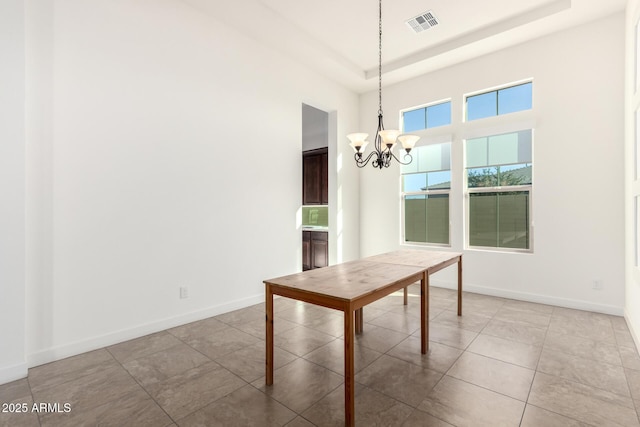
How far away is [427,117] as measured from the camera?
16.1ft

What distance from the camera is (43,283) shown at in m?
2.38

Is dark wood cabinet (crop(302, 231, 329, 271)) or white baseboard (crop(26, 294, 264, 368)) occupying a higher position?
dark wood cabinet (crop(302, 231, 329, 271))

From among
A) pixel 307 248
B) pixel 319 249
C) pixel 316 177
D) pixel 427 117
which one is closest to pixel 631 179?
pixel 427 117

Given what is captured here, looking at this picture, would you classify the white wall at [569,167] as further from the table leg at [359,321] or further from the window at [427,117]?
the table leg at [359,321]

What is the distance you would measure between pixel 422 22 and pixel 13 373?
16.6 feet

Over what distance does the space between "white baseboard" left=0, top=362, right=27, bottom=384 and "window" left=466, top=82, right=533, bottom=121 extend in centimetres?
549

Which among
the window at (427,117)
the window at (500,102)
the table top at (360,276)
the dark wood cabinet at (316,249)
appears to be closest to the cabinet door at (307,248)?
the dark wood cabinet at (316,249)

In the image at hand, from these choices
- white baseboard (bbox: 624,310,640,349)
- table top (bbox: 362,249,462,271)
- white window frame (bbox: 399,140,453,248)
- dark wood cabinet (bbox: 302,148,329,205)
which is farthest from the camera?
dark wood cabinet (bbox: 302,148,329,205)

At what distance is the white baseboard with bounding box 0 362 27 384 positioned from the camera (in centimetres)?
210

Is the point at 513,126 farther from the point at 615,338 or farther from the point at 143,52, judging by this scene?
the point at 143,52

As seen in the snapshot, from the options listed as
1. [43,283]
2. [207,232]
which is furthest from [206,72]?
[43,283]

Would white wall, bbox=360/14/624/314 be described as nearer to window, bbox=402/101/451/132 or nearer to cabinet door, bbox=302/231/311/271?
window, bbox=402/101/451/132

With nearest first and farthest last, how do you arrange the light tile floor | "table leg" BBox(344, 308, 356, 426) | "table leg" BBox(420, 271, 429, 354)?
"table leg" BBox(344, 308, 356, 426) < the light tile floor < "table leg" BBox(420, 271, 429, 354)

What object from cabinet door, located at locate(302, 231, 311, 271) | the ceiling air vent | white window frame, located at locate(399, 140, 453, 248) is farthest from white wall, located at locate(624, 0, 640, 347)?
cabinet door, located at locate(302, 231, 311, 271)
